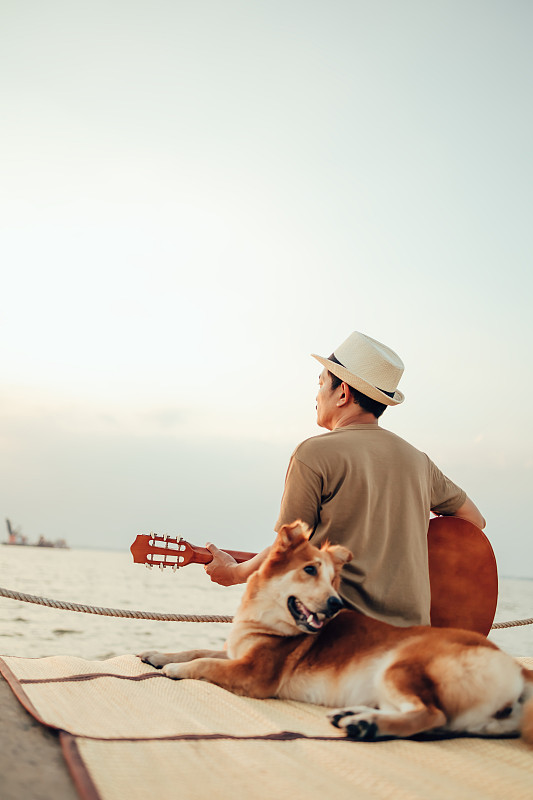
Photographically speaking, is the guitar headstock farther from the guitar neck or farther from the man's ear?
the man's ear

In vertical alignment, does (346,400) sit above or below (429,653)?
above

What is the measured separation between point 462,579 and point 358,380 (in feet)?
4.35

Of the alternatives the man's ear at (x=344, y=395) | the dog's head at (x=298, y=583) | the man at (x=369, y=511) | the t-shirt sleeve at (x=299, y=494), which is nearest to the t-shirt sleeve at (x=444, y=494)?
the man at (x=369, y=511)

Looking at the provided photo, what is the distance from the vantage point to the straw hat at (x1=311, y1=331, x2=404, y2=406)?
3482 millimetres

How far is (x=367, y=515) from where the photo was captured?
3.13m

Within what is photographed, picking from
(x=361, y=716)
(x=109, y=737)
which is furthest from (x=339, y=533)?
(x=109, y=737)

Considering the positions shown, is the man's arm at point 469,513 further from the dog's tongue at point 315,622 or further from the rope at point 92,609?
the rope at point 92,609

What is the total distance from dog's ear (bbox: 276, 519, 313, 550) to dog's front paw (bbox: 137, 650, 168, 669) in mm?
886

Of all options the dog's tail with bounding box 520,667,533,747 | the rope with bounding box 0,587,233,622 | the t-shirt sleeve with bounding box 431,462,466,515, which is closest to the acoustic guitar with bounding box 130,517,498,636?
the t-shirt sleeve with bounding box 431,462,466,515

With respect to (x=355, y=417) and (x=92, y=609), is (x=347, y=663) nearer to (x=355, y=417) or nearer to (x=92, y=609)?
(x=355, y=417)

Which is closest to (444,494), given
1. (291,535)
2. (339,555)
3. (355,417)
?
(355,417)

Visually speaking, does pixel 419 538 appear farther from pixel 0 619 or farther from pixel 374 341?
pixel 0 619

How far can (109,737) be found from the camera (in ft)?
6.23

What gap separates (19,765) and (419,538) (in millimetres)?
2142
